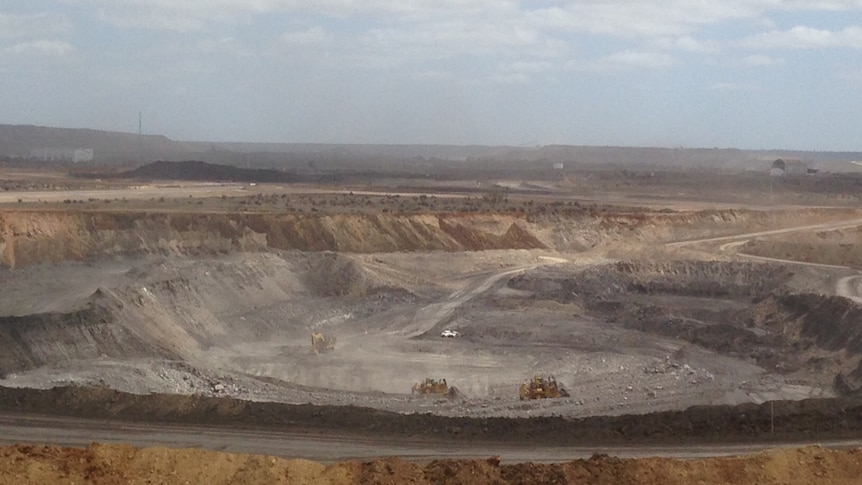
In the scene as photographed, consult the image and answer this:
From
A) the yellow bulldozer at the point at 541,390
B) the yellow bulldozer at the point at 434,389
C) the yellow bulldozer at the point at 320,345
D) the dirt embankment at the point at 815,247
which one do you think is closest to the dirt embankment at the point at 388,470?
the yellow bulldozer at the point at 541,390

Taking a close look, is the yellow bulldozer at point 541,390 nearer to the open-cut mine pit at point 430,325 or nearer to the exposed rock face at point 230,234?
the open-cut mine pit at point 430,325

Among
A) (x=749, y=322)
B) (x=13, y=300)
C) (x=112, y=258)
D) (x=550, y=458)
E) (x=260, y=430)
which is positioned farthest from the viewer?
(x=112, y=258)

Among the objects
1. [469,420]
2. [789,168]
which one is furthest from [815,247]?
[789,168]

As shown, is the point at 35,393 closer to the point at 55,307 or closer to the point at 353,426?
the point at 353,426

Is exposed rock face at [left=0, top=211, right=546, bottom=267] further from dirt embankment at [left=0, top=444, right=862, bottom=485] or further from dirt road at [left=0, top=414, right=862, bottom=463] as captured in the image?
dirt embankment at [left=0, top=444, right=862, bottom=485]

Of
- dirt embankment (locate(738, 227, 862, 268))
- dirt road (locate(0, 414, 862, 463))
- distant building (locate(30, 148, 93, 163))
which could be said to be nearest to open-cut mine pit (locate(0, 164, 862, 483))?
dirt embankment (locate(738, 227, 862, 268))

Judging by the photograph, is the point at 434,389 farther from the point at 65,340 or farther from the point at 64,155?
the point at 64,155

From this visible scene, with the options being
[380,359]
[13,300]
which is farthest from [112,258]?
[380,359]
